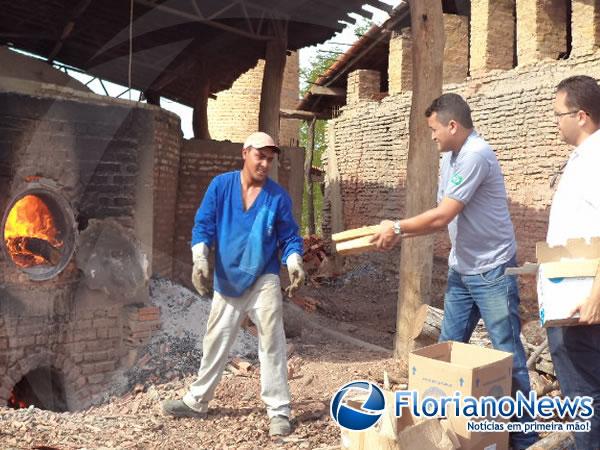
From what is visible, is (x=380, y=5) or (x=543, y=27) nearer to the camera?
(x=380, y=5)

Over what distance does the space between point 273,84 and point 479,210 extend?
5719 millimetres

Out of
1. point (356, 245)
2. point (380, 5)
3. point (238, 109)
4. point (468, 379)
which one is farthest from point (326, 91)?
point (468, 379)

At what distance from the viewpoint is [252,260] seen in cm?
408

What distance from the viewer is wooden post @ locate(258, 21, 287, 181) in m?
8.75

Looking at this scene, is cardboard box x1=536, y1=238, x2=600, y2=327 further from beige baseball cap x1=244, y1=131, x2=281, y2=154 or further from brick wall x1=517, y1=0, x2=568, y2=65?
brick wall x1=517, y1=0, x2=568, y2=65

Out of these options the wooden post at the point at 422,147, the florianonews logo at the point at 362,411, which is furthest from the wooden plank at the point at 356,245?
the wooden post at the point at 422,147

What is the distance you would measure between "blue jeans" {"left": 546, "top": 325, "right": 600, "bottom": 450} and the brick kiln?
422cm

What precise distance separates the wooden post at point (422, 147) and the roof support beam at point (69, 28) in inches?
196

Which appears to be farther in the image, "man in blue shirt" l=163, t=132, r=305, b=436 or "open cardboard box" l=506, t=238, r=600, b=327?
"man in blue shirt" l=163, t=132, r=305, b=436

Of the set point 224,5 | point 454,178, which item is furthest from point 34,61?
point 454,178

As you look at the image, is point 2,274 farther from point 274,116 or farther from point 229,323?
point 274,116

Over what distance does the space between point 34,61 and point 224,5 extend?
3216mm

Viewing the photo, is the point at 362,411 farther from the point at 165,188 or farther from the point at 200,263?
the point at 165,188

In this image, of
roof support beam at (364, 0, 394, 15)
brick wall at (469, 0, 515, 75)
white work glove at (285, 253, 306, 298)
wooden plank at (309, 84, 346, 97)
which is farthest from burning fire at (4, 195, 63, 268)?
wooden plank at (309, 84, 346, 97)
